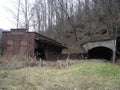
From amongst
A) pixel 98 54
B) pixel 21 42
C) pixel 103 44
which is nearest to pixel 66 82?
pixel 21 42

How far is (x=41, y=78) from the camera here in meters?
9.59

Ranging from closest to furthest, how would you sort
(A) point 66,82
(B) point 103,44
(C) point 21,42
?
(A) point 66,82 < (C) point 21,42 < (B) point 103,44

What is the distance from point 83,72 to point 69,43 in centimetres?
2262

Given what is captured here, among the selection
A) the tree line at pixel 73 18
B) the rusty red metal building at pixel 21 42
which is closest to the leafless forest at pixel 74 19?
the tree line at pixel 73 18

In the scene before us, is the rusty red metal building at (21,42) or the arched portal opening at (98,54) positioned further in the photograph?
the arched portal opening at (98,54)

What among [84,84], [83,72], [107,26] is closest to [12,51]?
[83,72]

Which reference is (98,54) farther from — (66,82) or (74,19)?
(66,82)

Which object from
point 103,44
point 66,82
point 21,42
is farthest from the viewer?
point 103,44

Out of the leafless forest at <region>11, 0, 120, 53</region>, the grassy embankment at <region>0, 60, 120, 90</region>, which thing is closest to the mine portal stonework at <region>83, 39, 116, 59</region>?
the leafless forest at <region>11, 0, 120, 53</region>

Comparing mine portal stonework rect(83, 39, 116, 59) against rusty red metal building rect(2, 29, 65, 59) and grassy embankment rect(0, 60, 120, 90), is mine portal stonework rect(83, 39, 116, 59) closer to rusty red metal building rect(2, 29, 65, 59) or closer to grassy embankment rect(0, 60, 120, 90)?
rusty red metal building rect(2, 29, 65, 59)

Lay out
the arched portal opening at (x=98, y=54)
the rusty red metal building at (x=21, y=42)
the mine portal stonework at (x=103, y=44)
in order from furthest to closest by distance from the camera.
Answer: the arched portal opening at (x=98, y=54), the mine portal stonework at (x=103, y=44), the rusty red metal building at (x=21, y=42)

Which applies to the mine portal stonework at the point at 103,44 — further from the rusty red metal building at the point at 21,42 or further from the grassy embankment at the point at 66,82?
the grassy embankment at the point at 66,82

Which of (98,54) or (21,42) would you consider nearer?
(21,42)

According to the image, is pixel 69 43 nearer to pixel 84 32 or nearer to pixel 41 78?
pixel 84 32
